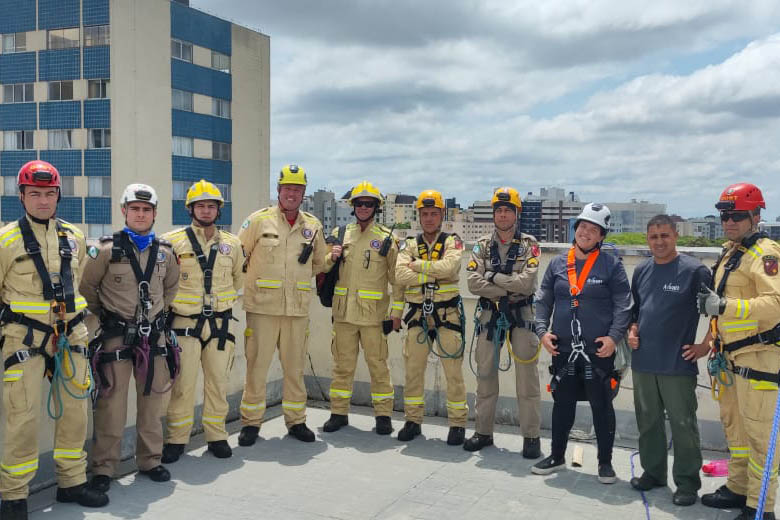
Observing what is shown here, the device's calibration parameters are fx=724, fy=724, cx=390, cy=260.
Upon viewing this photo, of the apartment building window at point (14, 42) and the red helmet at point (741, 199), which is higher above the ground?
the apartment building window at point (14, 42)

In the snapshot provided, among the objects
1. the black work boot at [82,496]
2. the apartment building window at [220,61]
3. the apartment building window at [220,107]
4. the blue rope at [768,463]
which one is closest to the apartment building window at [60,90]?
the apartment building window at [220,107]

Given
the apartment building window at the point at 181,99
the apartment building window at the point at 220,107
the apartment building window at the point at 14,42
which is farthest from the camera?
the apartment building window at the point at 220,107

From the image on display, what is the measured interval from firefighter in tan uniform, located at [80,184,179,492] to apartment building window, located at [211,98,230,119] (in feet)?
185

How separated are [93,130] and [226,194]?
1310 centimetres

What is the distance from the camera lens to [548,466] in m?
6.07

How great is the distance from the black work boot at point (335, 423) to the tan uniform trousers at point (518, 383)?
145 cm

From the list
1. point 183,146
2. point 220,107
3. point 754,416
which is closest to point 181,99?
point 183,146

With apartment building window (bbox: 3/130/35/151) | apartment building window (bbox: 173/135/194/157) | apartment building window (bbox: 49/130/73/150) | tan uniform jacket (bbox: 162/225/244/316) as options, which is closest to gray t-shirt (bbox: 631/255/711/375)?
tan uniform jacket (bbox: 162/225/244/316)

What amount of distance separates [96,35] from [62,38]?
2840mm

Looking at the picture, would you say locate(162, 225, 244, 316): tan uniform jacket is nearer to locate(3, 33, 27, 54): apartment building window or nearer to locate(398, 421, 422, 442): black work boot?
locate(398, 421, 422, 442): black work boot

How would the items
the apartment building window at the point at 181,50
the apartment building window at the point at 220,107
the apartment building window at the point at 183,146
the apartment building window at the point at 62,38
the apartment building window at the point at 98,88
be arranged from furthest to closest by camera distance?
the apartment building window at the point at 220,107
the apartment building window at the point at 183,146
the apartment building window at the point at 181,50
the apartment building window at the point at 62,38
the apartment building window at the point at 98,88

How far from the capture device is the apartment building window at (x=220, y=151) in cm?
5975

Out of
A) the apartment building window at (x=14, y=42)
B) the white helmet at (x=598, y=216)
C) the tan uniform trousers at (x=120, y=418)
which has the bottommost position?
the tan uniform trousers at (x=120, y=418)

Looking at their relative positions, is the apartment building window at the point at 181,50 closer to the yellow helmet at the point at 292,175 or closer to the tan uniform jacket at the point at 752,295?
the yellow helmet at the point at 292,175
